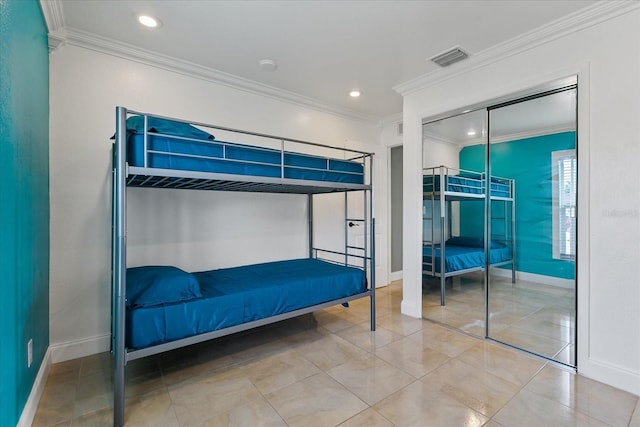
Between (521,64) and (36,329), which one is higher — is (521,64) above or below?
above

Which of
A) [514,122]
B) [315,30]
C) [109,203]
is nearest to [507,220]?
[514,122]

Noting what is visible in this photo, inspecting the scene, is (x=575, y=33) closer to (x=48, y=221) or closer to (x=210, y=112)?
(x=210, y=112)

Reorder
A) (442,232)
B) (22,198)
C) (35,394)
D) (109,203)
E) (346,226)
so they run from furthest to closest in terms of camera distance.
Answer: (346,226), (442,232), (109,203), (35,394), (22,198)

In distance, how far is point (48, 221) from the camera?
94.2 inches

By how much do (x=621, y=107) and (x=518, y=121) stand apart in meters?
0.80

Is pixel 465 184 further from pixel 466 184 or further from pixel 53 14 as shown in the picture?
pixel 53 14

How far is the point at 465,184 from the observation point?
3336 mm

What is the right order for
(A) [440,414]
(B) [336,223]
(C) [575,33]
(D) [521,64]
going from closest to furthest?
(A) [440,414] < (C) [575,33] < (D) [521,64] < (B) [336,223]

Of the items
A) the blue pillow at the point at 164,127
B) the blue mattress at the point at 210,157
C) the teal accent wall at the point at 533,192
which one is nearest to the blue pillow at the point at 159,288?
the blue mattress at the point at 210,157

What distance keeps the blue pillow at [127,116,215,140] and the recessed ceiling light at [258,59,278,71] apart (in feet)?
4.17

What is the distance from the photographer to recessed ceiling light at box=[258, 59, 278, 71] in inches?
117

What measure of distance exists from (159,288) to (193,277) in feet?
0.84

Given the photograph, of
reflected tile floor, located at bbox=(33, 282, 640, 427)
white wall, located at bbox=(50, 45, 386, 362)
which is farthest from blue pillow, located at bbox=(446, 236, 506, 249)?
white wall, located at bbox=(50, 45, 386, 362)

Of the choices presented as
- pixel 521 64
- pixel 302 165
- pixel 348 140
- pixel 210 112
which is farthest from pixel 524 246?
pixel 210 112
